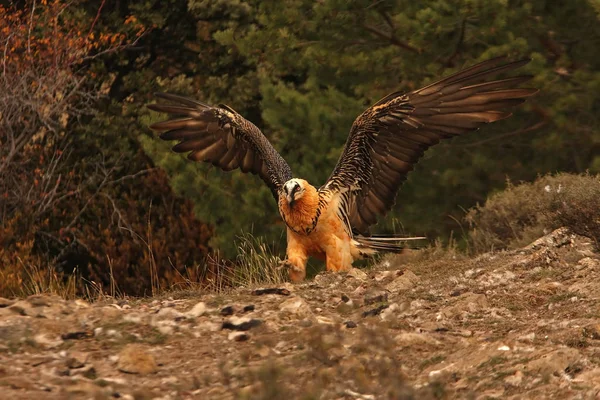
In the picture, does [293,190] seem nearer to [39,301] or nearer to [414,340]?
[39,301]

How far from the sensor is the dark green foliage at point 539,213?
830 centimetres

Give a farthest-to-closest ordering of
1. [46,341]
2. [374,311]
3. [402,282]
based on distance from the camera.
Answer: [402,282], [374,311], [46,341]

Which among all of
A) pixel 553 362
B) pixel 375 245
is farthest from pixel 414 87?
pixel 553 362

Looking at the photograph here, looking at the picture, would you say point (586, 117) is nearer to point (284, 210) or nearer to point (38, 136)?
point (284, 210)

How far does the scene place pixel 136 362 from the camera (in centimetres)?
492

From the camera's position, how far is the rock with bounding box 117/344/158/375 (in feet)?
16.1

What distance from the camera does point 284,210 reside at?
8398mm

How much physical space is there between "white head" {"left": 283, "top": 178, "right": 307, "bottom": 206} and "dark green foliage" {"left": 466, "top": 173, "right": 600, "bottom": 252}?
6.03ft

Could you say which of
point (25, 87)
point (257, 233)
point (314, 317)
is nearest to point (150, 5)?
point (25, 87)

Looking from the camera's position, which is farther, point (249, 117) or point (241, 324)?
point (249, 117)

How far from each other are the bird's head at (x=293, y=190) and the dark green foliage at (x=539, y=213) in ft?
6.02

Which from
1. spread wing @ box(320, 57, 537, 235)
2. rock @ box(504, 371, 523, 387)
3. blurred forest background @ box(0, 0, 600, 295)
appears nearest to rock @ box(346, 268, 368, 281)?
spread wing @ box(320, 57, 537, 235)

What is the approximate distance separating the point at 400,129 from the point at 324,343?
13.6 ft

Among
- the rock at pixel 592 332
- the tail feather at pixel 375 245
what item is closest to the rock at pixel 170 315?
the rock at pixel 592 332
